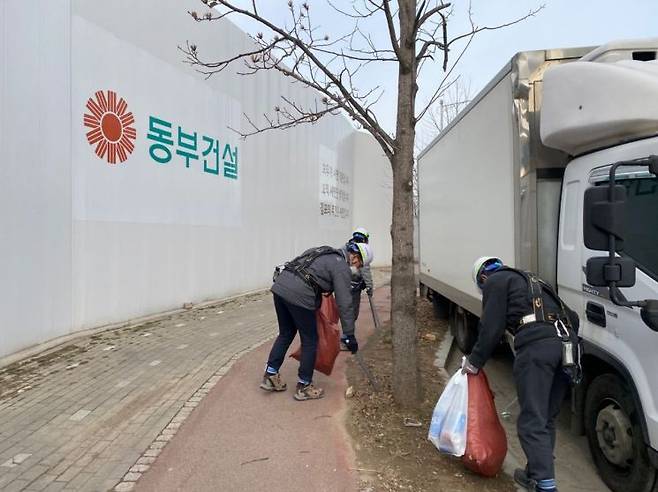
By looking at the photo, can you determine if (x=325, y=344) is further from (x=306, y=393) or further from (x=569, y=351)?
(x=569, y=351)

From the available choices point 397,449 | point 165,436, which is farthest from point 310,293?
point 165,436

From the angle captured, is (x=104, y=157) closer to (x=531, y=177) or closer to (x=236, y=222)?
(x=236, y=222)

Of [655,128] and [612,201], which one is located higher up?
[655,128]

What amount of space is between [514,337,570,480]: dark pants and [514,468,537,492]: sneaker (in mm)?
99

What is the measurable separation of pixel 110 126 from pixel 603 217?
699cm

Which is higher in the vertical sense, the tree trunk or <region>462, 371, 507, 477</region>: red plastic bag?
the tree trunk

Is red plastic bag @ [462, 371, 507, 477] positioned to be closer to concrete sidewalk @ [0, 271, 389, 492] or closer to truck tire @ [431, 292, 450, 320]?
concrete sidewalk @ [0, 271, 389, 492]

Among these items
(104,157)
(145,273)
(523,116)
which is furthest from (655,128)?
(145,273)

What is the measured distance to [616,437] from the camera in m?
3.44

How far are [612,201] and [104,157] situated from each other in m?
6.88

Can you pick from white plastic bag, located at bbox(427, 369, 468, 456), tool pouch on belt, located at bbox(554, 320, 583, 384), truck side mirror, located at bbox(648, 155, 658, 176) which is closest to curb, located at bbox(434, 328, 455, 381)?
white plastic bag, located at bbox(427, 369, 468, 456)

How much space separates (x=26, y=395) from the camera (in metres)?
4.92

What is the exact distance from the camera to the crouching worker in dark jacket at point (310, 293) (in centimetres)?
458

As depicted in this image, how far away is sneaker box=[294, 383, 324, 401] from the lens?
4.86 meters
